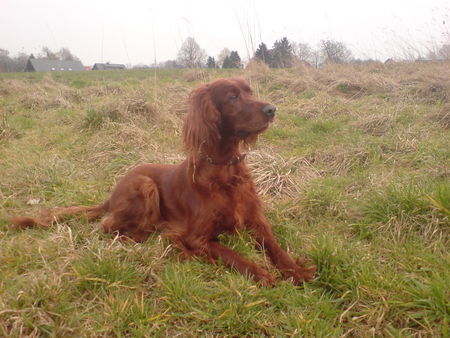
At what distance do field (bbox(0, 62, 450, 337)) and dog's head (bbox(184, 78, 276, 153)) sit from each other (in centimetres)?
59

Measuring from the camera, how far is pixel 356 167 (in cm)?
331

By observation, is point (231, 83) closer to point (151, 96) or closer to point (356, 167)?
point (356, 167)

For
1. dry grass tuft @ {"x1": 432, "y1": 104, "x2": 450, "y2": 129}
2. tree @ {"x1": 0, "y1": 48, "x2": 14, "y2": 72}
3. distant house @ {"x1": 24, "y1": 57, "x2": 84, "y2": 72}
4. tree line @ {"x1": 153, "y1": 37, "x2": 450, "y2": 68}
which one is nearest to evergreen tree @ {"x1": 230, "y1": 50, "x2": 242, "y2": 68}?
tree line @ {"x1": 153, "y1": 37, "x2": 450, "y2": 68}

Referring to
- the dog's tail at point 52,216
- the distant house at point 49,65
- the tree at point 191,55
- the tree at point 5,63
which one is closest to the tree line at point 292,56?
the tree at point 191,55

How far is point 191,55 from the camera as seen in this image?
22.0 feet

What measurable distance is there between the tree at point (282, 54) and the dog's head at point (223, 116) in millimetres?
6715

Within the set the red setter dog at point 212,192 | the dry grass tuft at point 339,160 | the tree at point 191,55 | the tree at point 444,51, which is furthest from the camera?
the tree at point 191,55

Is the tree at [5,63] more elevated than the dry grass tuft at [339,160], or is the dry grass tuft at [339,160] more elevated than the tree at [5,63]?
the tree at [5,63]

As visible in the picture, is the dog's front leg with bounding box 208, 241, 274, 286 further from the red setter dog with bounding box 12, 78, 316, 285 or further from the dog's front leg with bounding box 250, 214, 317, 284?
the dog's front leg with bounding box 250, 214, 317, 284

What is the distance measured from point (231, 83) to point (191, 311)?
4.44 ft

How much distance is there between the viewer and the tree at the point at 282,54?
8.61 meters

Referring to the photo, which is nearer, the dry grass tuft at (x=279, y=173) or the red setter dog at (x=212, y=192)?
the red setter dog at (x=212, y=192)

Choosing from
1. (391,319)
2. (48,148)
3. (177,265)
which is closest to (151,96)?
(48,148)

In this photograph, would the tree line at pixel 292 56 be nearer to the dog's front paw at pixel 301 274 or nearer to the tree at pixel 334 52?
the tree at pixel 334 52
